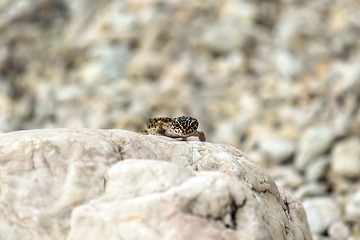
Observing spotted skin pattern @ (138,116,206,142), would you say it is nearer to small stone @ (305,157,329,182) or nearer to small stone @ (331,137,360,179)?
small stone @ (305,157,329,182)

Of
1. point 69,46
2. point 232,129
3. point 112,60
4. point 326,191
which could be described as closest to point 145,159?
point 326,191

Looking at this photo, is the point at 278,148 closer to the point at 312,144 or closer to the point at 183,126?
the point at 312,144

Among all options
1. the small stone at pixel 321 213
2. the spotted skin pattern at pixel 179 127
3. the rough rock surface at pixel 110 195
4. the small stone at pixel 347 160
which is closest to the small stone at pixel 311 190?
the small stone at pixel 347 160

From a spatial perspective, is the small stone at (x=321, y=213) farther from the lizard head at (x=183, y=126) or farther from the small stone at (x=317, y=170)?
the lizard head at (x=183, y=126)

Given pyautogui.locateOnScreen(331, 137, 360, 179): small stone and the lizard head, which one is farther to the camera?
pyautogui.locateOnScreen(331, 137, 360, 179): small stone

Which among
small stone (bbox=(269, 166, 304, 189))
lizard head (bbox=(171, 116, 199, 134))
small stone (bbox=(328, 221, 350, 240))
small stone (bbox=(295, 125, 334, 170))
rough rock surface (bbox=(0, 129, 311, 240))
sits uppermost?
small stone (bbox=(295, 125, 334, 170))

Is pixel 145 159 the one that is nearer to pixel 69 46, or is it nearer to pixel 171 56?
pixel 171 56

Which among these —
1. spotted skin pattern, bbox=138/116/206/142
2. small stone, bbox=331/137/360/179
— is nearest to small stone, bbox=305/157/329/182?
small stone, bbox=331/137/360/179
